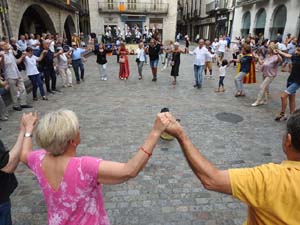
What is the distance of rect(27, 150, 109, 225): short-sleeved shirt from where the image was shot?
1.62 metres

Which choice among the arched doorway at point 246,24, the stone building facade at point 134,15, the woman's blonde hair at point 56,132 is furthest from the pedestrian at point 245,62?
the stone building facade at point 134,15

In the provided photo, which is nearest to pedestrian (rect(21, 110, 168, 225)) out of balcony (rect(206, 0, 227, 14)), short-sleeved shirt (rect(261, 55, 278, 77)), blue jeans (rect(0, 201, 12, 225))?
blue jeans (rect(0, 201, 12, 225))

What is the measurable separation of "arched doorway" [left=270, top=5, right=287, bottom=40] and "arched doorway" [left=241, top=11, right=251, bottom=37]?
15.4 feet

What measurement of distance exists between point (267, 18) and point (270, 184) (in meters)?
24.4

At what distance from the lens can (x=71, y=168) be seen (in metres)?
1.62

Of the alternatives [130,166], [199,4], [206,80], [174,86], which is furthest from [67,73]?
[199,4]

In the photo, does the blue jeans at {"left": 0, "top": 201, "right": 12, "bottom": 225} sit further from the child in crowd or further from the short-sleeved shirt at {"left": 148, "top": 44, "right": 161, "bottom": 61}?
the short-sleeved shirt at {"left": 148, "top": 44, "right": 161, "bottom": 61}

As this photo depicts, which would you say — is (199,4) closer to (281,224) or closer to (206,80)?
(206,80)

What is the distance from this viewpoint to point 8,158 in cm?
196

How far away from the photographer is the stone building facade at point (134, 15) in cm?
3519

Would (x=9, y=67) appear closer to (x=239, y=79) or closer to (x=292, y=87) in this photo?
(x=239, y=79)

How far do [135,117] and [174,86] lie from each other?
13.9 ft

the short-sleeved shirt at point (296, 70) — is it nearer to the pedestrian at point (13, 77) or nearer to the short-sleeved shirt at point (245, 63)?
the short-sleeved shirt at point (245, 63)

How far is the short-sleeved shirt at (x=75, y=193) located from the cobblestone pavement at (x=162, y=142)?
1.60m
